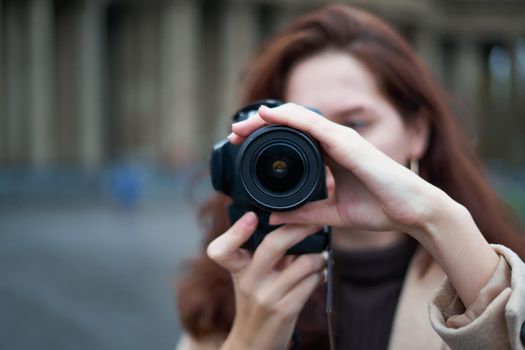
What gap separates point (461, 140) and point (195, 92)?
43041 millimetres

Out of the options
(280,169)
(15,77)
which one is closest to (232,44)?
(15,77)

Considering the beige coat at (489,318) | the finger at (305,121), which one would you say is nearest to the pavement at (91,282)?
the finger at (305,121)

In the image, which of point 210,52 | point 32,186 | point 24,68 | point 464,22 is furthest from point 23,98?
point 464,22

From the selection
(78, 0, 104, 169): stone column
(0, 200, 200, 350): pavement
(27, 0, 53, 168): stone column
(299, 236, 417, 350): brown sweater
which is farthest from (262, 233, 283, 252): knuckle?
(78, 0, 104, 169): stone column

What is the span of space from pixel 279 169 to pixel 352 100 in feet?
2.35

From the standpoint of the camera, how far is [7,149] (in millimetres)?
37781

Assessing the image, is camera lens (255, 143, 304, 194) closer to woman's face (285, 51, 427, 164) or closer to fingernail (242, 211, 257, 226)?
fingernail (242, 211, 257, 226)

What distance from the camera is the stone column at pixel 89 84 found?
3934cm

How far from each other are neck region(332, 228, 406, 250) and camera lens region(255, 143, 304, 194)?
2.59ft

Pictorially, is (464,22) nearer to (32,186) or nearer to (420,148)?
(32,186)

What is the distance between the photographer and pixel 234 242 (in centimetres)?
195

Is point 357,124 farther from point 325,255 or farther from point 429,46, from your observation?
point 429,46

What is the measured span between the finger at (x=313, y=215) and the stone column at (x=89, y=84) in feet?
126

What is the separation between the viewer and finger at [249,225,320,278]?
1.94 m
